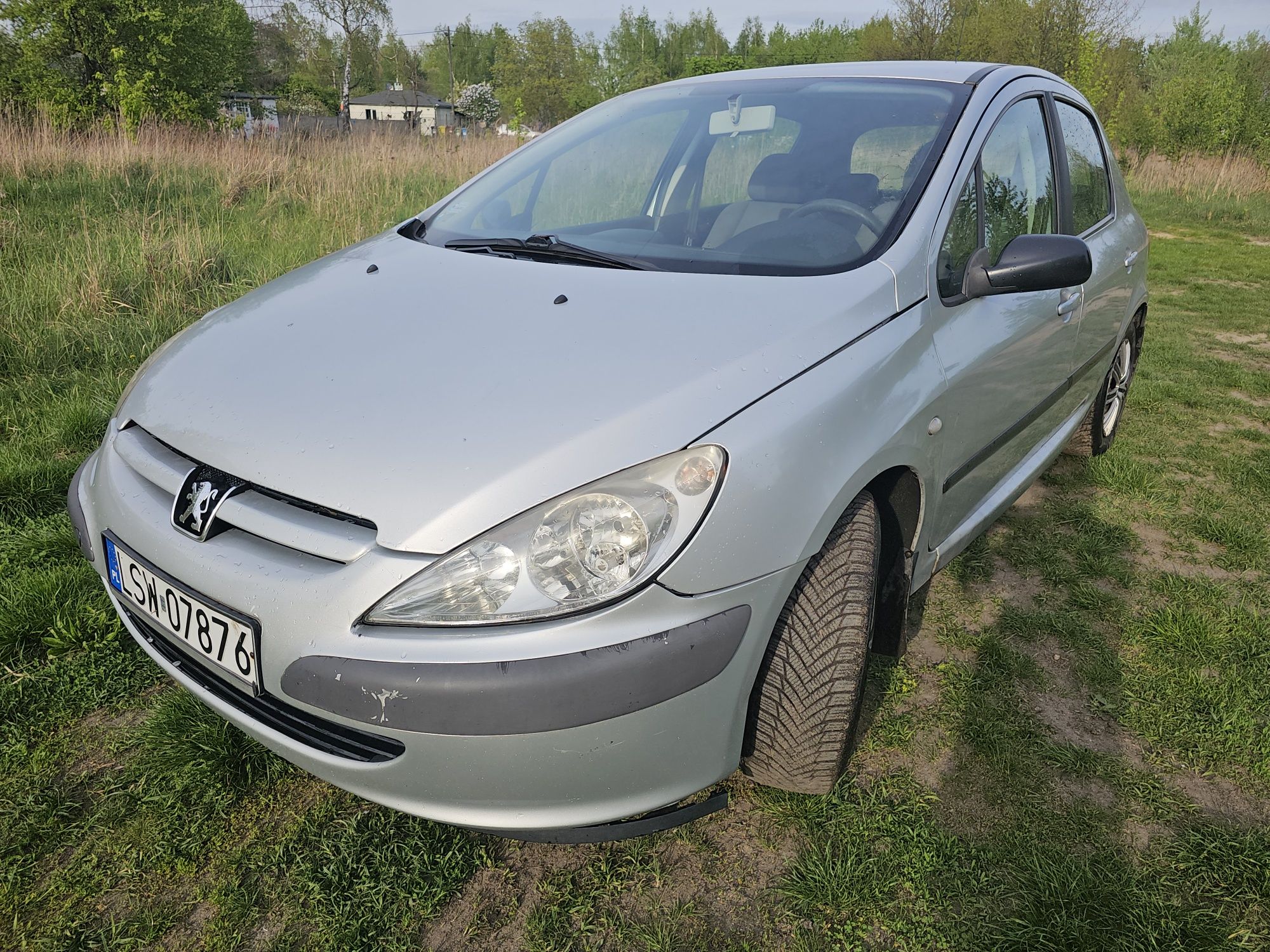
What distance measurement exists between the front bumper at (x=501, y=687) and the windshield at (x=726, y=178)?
95 cm

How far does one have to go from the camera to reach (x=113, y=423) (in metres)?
1.88

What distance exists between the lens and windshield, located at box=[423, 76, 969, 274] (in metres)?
2.04

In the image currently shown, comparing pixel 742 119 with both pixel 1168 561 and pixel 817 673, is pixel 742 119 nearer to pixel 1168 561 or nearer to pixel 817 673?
pixel 817 673

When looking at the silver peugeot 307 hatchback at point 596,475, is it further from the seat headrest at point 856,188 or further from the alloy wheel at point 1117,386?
the alloy wheel at point 1117,386

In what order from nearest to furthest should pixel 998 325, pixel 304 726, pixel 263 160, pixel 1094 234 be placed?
pixel 304 726 → pixel 998 325 → pixel 1094 234 → pixel 263 160

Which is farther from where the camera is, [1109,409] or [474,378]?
[1109,409]

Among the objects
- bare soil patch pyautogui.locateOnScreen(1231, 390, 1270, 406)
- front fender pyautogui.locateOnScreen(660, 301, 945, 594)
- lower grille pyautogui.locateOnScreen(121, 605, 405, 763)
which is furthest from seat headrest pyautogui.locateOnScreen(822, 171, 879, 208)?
bare soil patch pyautogui.locateOnScreen(1231, 390, 1270, 406)

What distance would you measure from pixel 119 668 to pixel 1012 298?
2565 mm

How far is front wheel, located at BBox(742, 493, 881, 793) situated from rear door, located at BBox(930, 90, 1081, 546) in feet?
1.60

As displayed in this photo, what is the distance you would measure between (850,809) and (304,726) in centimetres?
114

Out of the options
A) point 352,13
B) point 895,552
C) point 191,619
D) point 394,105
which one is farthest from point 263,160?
point 394,105

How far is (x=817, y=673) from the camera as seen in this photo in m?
1.61

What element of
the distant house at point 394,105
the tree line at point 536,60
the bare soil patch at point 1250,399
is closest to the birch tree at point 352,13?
the tree line at point 536,60

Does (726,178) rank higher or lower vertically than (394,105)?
lower
